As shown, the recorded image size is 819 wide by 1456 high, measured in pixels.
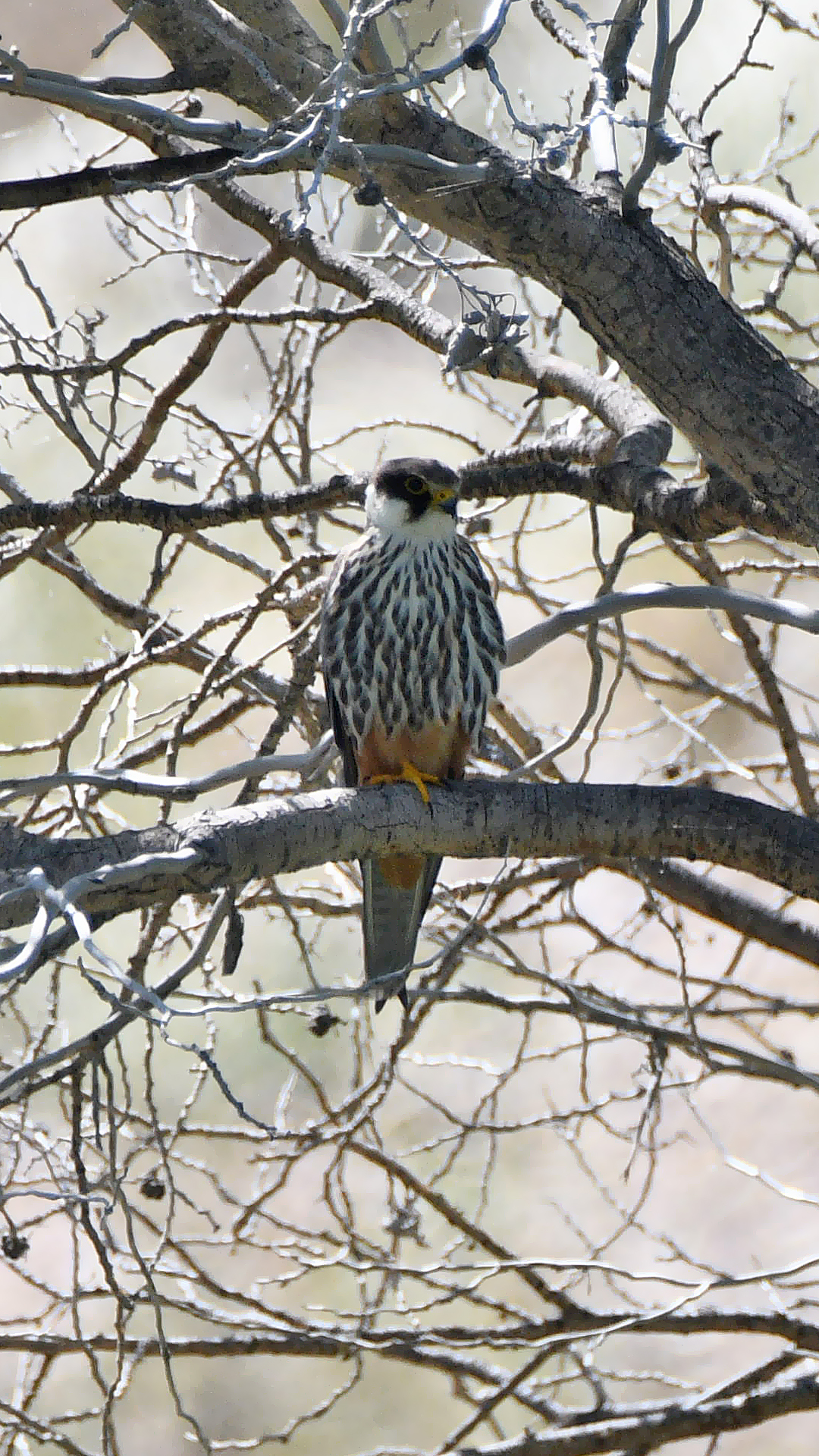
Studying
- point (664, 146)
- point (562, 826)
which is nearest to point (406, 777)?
point (562, 826)

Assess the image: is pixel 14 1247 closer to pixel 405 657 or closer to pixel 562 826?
pixel 562 826

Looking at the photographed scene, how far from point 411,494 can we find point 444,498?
0.29ft

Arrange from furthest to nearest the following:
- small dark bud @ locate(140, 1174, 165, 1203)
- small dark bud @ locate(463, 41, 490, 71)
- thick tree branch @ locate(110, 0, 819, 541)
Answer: small dark bud @ locate(140, 1174, 165, 1203), thick tree branch @ locate(110, 0, 819, 541), small dark bud @ locate(463, 41, 490, 71)

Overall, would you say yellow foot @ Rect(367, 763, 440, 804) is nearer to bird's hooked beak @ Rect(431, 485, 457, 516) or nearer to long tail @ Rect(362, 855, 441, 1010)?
long tail @ Rect(362, 855, 441, 1010)

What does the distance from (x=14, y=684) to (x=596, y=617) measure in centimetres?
147

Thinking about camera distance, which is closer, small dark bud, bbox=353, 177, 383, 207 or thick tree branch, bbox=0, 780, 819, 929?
small dark bud, bbox=353, 177, 383, 207

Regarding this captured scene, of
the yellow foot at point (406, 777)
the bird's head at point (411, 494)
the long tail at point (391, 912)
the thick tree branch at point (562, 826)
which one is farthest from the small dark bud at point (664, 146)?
the long tail at point (391, 912)

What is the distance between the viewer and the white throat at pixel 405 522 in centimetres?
295

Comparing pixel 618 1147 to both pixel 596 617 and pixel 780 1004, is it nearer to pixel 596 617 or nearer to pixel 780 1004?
pixel 780 1004

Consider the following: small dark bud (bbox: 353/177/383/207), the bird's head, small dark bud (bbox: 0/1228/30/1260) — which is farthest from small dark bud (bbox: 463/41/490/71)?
small dark bud (bbox: 0/1228/30/1260)

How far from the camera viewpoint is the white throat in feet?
9.67

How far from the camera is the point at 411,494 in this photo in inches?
115

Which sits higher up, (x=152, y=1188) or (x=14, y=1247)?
(x=152, y=1188)

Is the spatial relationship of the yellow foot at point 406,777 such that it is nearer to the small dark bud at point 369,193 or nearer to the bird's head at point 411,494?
the bird's head at point 411,494
